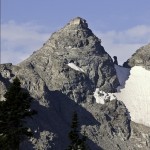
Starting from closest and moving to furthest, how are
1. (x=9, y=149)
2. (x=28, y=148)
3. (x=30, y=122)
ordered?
(x=9, y=149) < (x=28, y=148) < (x=30, y=122)

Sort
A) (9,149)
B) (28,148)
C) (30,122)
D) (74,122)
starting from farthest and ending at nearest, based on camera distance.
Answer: (30,122)
(28,148)
(74,122)
(9,149)

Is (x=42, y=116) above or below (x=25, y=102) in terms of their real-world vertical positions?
above

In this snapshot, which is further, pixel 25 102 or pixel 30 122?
pixel 30 122

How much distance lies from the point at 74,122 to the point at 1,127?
8184 millimetres

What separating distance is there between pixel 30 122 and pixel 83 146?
132854 mm

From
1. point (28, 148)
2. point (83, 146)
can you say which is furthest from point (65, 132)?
point (83, 146)

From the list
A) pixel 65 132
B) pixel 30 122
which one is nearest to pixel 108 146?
pixel 65 132

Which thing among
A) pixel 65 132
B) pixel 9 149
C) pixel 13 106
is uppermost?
pixel 65 132

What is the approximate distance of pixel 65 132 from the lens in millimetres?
199375

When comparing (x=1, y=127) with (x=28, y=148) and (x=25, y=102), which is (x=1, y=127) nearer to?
(x=25, y=102)

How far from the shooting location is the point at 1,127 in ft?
166

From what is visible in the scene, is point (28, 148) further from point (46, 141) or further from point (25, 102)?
point (25, 102)

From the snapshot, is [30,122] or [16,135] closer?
[16,135]

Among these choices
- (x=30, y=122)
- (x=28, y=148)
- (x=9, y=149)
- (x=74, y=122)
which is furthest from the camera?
(x=30, y=122)
